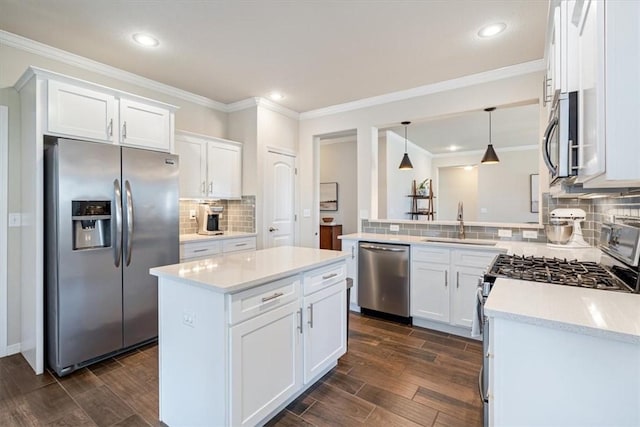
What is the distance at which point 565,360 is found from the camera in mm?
1011

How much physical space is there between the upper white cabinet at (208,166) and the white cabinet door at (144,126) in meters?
0.45

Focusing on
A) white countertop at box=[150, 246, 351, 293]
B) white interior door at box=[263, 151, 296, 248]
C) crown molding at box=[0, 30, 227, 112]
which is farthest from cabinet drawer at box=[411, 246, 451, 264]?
crown molding at box=[0, 30, 227, 112]

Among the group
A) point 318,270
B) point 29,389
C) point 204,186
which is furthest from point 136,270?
point 318,270

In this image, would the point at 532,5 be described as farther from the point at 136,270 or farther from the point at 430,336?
the point at 136,270

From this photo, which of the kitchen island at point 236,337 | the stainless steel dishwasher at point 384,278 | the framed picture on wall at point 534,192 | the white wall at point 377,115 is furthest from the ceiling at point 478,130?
the kitchen island at point 236,337

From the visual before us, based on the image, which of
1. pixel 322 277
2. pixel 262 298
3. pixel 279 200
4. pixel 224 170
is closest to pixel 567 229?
pixel 322 277

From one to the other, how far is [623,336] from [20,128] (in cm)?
394

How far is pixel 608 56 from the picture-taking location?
874 mm

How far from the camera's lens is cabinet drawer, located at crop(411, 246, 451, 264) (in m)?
3.15

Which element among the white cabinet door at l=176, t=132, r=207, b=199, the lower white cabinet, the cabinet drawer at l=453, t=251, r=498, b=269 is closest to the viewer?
the lower white cabinet

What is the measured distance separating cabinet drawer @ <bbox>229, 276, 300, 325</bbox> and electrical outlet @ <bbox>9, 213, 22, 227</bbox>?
2.41m

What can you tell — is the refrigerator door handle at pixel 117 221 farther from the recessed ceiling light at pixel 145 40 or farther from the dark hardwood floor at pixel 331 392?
the recessed ceiling light at pixel 145 40

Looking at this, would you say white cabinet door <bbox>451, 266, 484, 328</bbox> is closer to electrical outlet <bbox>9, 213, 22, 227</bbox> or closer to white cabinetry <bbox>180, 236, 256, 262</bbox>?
white cabinetry <bbox>180, 236, 256, 262</bbox>

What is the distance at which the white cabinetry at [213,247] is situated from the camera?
10.8ft
